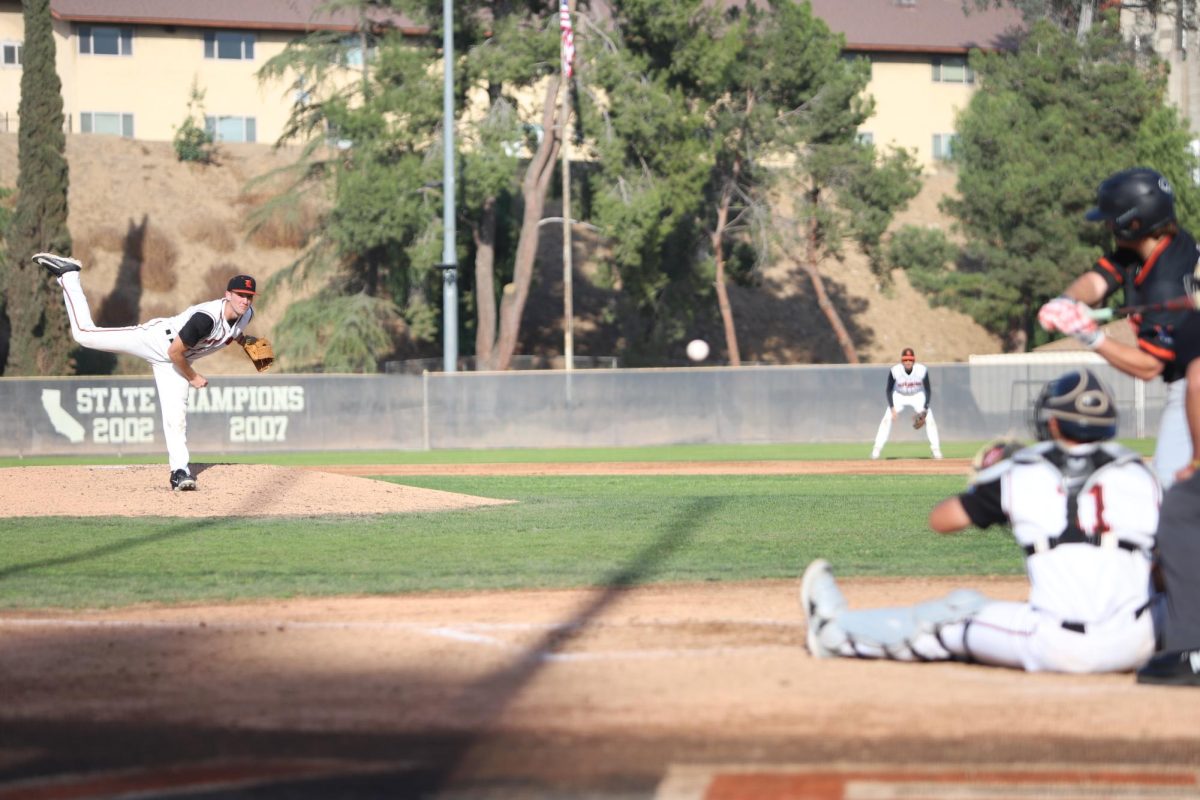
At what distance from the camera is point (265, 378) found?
96.5 ft

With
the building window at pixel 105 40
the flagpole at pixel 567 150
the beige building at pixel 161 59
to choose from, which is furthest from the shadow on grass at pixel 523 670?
the building window at pixel 105 40

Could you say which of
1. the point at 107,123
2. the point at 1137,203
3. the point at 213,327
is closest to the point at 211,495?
the point at 213,327

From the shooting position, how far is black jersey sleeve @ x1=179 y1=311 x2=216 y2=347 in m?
12.5

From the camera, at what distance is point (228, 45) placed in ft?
185

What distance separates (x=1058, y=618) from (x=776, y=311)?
47479 millimetres

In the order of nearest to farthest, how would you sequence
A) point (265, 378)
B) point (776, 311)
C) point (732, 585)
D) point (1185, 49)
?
1. point (732, 585)
2. point (265, 378)
3. point (776, 311)
4. point (1185, 49)

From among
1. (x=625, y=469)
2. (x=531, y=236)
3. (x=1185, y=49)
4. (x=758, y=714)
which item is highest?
(x=1185, y=49)

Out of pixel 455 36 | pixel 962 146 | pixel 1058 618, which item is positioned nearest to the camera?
pixel 1058 618

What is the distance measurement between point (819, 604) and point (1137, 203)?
227 cm

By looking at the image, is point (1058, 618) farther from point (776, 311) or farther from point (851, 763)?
point (776, 311)

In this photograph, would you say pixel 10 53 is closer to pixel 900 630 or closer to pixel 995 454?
pixel 900 630

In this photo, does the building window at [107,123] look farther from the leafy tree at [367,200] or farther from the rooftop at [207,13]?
the leafy tree at [367,200]

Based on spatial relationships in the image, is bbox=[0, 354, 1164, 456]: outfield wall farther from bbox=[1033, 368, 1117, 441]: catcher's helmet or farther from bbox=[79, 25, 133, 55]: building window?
bbox=[79, 25, 133, 55]: building window

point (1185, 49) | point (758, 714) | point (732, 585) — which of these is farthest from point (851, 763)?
point (1185, 49)
